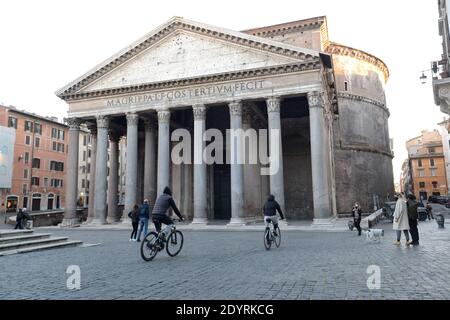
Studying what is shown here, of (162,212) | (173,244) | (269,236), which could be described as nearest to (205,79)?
(269,236)

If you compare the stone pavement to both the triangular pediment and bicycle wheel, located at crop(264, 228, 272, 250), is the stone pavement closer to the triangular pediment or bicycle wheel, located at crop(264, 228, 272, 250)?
bicycle wheel, located at crop(264, 228, 272, 250)

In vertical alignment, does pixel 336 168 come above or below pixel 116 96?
below

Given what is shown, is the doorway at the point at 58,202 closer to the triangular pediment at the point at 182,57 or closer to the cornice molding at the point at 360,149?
the triangular pediment at the point at 182,57

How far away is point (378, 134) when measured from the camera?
4316 cm

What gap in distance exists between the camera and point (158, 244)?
8617mm

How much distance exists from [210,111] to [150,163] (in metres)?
6.85

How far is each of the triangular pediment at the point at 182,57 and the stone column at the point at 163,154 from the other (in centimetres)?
267

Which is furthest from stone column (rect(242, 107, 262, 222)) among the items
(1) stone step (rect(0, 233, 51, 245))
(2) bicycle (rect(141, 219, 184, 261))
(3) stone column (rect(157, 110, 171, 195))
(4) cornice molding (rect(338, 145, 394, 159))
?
(4) cornice molding (rect(338, 145, 394, 159))

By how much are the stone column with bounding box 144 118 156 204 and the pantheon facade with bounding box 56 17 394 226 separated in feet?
0.26

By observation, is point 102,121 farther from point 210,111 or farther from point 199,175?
point 210,111

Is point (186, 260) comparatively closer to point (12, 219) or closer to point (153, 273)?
point (153, 273)

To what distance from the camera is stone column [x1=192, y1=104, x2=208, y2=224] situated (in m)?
22.0

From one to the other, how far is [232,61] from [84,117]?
11.7 meters

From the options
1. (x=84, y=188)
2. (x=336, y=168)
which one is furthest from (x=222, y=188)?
(x=84, y=188)
